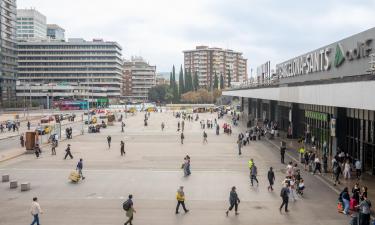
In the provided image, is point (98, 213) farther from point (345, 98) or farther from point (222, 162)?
point (222, 162)

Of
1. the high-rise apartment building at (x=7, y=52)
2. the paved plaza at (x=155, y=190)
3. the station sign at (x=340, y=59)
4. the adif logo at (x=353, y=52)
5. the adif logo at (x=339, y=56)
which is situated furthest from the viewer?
the high-rise apartment building at (x=7, y=52)

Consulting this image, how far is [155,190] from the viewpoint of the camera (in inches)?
883

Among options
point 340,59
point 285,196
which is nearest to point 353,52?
point 340,59

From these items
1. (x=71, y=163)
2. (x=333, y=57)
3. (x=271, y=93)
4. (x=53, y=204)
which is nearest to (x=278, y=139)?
(x=271, y=93)

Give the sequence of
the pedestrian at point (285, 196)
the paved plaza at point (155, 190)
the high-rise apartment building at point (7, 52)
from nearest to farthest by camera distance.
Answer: the paved plaza at point (155, 190)
the pedestrian at point (285, 196)
the high-rise apartment building at point (7, 52)

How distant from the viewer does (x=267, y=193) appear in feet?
71.8

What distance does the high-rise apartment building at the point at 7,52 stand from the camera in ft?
465

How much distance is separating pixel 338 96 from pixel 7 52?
472 ft

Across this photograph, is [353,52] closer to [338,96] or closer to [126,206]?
[338,96]

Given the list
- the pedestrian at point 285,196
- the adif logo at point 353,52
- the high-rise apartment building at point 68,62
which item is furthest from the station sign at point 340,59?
the high-rise apartment building at point 68,62

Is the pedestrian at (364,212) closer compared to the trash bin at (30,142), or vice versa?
the pedestrian at (364,212)

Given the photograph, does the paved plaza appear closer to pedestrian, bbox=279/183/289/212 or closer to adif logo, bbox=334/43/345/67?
pedestrian, bbox=279/183/289/212

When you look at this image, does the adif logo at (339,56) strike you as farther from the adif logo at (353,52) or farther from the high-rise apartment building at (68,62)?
the high-rise apartment building at (68,62)

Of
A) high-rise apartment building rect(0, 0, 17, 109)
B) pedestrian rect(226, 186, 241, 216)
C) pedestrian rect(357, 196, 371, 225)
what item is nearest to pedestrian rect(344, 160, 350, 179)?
pedestrian rect(357, 196, 371, 225)
